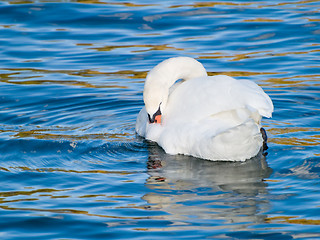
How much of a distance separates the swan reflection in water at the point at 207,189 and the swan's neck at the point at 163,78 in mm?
573

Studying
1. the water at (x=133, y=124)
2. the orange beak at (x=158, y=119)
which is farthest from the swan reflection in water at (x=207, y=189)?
the orange beak at (x=158, y=119)

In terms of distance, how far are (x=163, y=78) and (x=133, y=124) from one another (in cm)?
129

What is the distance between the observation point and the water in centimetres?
626

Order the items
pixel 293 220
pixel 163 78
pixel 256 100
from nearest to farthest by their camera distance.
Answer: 1. pixel 293 220
2. pixel 256 100
3. pixel 163 78

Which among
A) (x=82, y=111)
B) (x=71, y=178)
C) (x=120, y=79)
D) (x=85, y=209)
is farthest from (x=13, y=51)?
(x=85, y=209)

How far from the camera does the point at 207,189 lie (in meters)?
6.98

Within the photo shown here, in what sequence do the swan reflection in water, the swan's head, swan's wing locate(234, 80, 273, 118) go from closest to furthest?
the swan reflection in water < swan's wing locate(234, 80, 273, 118) < the swan's head

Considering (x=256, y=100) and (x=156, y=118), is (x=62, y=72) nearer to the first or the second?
(x=156, y=118)

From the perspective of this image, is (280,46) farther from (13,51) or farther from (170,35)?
(13,51)

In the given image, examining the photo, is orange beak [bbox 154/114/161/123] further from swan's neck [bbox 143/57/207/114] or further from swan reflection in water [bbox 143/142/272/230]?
swan reflection in water [bbox 143/142/272/230]

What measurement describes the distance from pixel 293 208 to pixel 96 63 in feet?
23.2

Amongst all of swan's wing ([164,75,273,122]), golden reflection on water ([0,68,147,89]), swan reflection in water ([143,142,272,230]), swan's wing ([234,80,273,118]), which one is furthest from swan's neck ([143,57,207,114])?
golden reflection on water ([0,68,147,89])

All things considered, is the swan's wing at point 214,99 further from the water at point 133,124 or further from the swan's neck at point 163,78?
the water at point 133,124

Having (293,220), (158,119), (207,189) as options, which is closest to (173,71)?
(158,119)
